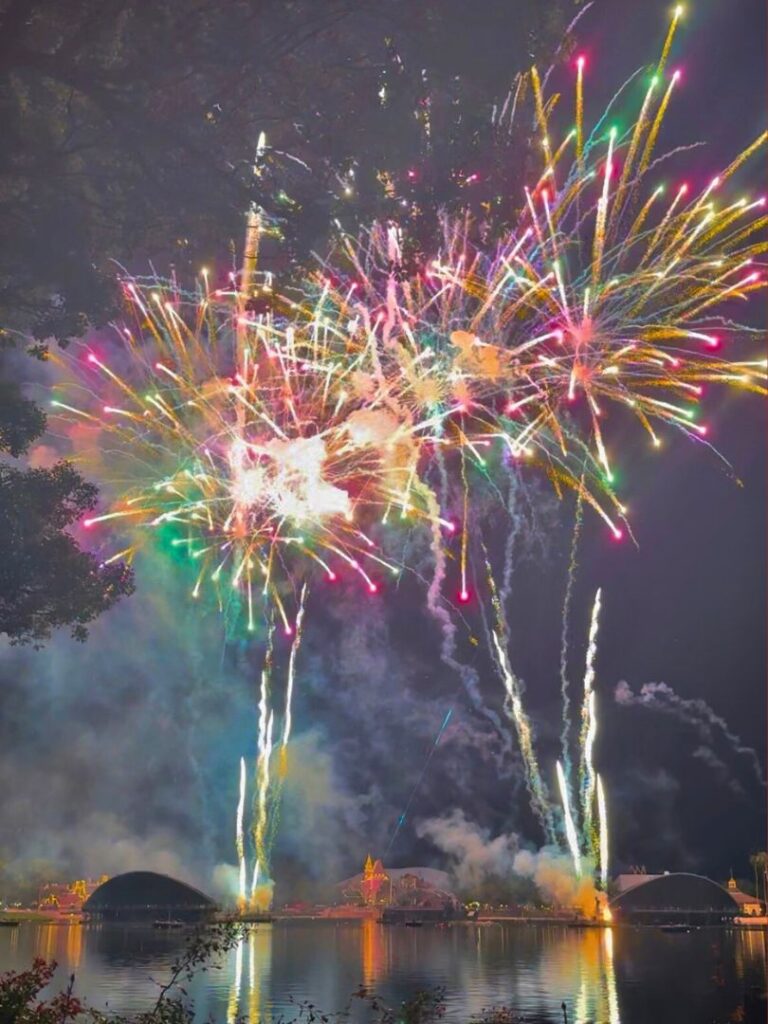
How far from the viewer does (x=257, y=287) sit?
747 inches

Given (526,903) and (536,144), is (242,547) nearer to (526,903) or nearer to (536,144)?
(536,144)

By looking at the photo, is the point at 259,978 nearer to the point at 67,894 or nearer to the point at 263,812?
the point at 263,812

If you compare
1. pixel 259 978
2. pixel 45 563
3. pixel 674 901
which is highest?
pixel 45 563

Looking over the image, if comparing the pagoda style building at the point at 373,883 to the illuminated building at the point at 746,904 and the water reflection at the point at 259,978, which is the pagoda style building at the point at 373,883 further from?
the illuminated building at the point at 746,904

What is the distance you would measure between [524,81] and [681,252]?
18.3 feet

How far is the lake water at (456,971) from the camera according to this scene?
3269cm

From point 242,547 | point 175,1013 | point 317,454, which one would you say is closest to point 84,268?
point 317,454

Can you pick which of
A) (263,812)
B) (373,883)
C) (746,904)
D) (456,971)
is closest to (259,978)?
(456,971)

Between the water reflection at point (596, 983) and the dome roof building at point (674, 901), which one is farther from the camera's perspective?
the dome roof building at point (674, 901)

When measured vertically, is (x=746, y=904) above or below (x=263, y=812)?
below

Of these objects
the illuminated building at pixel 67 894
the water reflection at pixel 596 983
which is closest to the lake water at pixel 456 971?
the water reflection at pixel 596 983

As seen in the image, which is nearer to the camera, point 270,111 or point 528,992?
point 270,111

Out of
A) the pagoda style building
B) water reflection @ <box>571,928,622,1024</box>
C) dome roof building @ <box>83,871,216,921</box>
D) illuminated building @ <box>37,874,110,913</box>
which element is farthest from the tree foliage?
the pagoda style building

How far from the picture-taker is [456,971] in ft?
159
